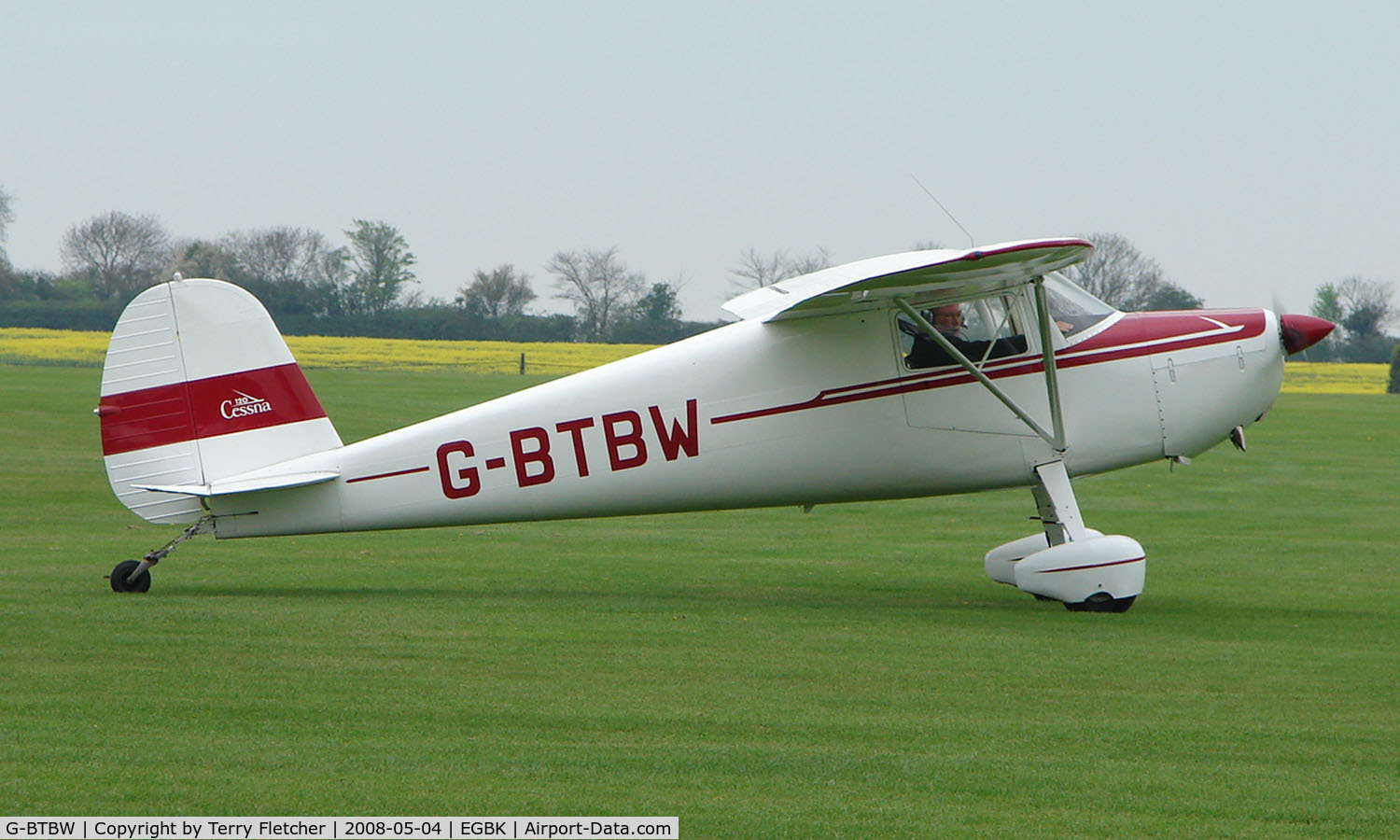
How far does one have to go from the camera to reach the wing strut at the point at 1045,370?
11.5m

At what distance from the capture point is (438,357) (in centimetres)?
5756

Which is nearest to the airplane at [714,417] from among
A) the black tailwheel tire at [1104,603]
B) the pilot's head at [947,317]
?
the pilot's head at [947,317]

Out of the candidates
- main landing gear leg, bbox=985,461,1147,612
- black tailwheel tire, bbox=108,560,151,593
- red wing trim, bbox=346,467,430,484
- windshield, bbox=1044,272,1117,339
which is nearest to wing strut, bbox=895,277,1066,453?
windshield, bbox=1044,272,1117,339

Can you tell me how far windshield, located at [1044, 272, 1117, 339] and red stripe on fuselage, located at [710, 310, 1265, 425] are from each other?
15 centimetres

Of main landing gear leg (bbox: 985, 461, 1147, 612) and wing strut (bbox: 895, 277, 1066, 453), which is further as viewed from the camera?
wing strut (bbox: 895, 277, 1066, 453)

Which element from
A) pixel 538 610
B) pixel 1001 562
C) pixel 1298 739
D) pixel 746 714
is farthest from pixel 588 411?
pixel 1298 739

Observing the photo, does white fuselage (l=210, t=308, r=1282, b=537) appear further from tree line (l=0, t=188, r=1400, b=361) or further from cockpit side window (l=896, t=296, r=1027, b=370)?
tree line (l=0, t=188, r=1400, b=361)

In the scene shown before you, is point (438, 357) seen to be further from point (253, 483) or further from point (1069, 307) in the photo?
point (1069, 307)

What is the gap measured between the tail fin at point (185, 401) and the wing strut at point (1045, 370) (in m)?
5.22

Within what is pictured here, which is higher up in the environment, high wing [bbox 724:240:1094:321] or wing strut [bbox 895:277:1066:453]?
high wing [bbox 724:240:1094:321]

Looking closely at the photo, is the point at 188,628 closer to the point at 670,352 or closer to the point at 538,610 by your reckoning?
the point at 538,610

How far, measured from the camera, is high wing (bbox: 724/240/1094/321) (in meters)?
10.3

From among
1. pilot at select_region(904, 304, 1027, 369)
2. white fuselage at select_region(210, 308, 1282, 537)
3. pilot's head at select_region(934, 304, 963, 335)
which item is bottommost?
white fuselage at select_region(210, 308, 1282, 537)

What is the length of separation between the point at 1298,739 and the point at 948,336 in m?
5.34
